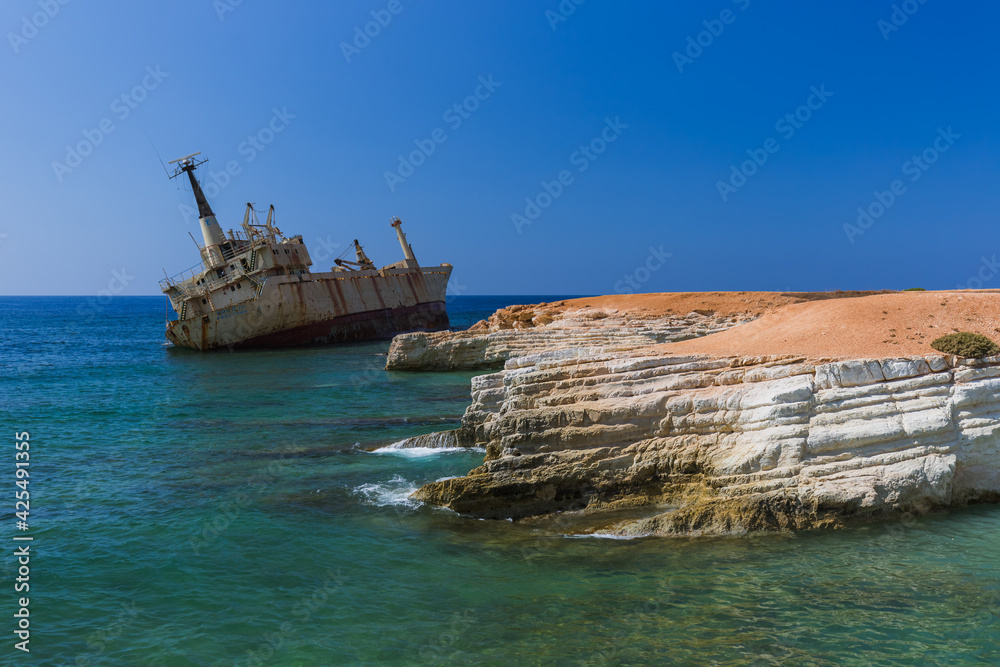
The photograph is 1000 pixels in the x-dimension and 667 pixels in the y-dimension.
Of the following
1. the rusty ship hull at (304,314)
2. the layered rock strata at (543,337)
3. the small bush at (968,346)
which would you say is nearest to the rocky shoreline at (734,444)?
the small bush at (968,346)

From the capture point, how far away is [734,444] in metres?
11.0

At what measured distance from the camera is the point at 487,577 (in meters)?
9.27

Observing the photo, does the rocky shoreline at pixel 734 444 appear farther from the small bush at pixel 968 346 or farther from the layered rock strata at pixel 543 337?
the layered rock strata at pixel 543 337

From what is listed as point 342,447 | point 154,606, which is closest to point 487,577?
point 154,606

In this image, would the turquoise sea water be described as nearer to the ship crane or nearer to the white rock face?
the white rock face

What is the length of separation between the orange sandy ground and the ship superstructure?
3678cm

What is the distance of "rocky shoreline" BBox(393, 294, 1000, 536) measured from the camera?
1048 cm

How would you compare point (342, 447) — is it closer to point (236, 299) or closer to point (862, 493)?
point (862, 493)

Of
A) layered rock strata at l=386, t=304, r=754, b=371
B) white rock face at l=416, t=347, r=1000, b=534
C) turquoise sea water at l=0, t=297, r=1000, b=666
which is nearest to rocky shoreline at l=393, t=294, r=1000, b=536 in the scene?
white rock face at l=416, t=347, r=1000, b=534

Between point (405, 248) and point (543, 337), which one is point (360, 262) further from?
point (543, 337)

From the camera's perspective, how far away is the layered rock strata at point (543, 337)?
2939 cm

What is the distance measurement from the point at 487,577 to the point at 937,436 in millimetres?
7599

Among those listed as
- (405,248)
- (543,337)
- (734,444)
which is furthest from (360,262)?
(734,444)

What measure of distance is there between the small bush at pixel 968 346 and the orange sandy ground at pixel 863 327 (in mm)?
311
